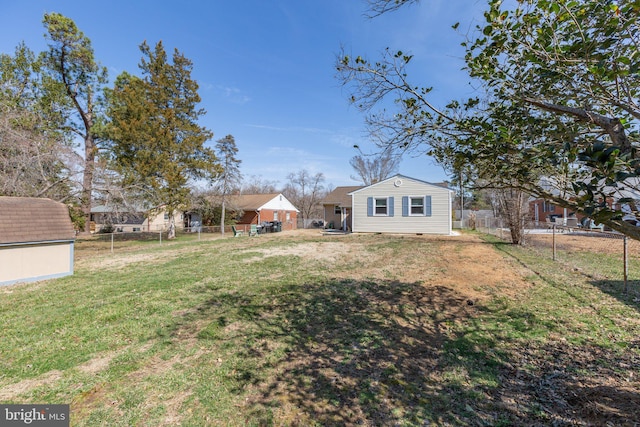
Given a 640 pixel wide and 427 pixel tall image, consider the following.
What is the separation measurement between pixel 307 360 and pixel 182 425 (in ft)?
4.48

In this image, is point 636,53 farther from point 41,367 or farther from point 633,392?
point 41,367

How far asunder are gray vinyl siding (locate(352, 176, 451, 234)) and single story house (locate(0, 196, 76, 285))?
14822 millimetres

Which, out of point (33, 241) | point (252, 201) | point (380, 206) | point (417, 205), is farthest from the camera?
point (252, 201)

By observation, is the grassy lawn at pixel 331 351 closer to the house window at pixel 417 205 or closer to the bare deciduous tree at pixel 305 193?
the house window at pixel 417 205

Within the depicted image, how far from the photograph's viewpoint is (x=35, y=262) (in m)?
7.68

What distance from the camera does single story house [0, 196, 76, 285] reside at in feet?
23.6

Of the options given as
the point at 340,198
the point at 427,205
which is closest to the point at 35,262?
the point at 427,205

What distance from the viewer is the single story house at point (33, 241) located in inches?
283

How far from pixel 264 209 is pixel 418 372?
84.4 ft

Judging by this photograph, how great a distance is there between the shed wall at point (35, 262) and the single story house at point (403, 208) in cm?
1474

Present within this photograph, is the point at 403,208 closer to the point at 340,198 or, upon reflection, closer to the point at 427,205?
the point at 427,205

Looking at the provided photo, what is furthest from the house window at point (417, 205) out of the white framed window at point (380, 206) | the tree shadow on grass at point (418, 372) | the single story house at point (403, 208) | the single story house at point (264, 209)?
the tree shadow on grass at point (418, 372)

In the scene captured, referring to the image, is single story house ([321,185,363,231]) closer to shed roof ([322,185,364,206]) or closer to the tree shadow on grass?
shed roof ([322,185,364,206])

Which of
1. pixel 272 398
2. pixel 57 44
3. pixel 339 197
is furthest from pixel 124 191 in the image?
pixel 339 197
